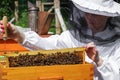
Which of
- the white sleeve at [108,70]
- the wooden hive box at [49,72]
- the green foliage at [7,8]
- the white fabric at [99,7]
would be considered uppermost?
the white fabric at [99,7]

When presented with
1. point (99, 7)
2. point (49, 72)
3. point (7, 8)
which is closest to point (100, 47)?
point (99, 7)

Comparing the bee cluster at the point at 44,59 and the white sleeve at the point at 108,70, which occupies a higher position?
the bee cluster at the point at 44,59

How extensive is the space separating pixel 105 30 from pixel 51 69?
33.8 inches

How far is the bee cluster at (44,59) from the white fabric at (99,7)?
0.42m

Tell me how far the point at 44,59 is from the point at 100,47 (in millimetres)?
708

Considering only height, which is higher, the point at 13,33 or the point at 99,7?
the point at 99,7

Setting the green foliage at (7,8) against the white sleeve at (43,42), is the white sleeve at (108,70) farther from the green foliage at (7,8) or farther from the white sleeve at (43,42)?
the green foliage at (7,8)

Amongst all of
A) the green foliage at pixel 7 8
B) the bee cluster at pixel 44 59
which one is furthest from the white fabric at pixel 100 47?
the green foliage at pixel 7 8

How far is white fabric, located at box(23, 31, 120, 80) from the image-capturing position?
2.46m

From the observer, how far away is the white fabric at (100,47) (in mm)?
2455

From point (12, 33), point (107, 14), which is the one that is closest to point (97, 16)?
point (107, 14)

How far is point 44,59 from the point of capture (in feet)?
7.27

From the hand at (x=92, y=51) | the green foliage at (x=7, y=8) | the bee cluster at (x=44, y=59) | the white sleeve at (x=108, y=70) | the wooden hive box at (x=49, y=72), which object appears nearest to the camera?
the wooden hive box at (x=49, y=72)

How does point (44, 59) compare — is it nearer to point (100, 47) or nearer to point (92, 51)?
point (92, 51)
